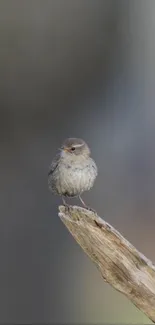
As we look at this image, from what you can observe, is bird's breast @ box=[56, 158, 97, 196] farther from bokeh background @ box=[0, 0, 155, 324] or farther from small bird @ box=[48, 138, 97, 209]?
bokeh background @ box=[0, 0, 155, 324]

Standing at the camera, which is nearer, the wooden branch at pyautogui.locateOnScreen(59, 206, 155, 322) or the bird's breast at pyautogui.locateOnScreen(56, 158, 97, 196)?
the wooden branch at pyautogui.locateOnScreen(59, 206, 155, 322)

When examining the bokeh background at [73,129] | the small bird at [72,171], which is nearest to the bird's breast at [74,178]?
the small bird at [72,171]

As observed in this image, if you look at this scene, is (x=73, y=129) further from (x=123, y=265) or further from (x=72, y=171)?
(x=123, y=265)

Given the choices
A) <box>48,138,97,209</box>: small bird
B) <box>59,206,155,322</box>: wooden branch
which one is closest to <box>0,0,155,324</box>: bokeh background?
<box>48,138,97,209</box>: small bird

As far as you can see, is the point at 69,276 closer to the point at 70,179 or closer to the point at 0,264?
the point at 0,264

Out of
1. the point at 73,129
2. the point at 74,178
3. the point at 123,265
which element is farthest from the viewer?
the point at 73,129

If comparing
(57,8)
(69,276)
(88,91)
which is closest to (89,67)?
(88,91)

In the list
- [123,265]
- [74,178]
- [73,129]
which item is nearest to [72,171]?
[74,178]
